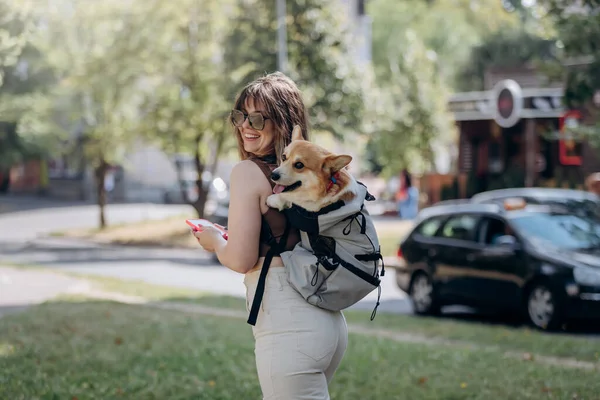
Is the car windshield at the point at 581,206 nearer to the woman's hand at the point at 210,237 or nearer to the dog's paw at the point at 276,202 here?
the woman's hand at the point at 210,237

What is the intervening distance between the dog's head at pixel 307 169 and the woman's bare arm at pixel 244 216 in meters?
0.08

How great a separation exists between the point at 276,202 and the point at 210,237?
1.19ft

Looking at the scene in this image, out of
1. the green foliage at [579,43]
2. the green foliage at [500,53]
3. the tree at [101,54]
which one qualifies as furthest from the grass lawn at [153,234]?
the green foliage at [500,53]

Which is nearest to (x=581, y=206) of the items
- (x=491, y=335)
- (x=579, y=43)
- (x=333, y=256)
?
(x=491, y=335)

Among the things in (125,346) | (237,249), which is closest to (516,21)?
(125,346)

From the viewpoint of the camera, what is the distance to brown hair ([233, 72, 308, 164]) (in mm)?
3756

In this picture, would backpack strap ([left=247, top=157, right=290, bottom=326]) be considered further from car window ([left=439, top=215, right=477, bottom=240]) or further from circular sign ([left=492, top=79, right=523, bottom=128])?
circular sign ([left=492, top=79, right=523, bottom=128])

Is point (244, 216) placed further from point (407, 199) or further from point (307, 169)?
point (407, 199)

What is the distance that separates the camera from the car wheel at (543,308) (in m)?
11.8

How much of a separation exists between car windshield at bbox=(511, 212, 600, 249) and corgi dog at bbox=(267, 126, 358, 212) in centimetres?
941

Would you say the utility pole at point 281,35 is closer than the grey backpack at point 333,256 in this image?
No

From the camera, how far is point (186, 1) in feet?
98.7

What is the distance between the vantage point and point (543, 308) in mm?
12000

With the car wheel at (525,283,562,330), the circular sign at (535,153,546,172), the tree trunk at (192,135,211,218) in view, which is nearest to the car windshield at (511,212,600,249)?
the car wheel at (525,283,562,330)
